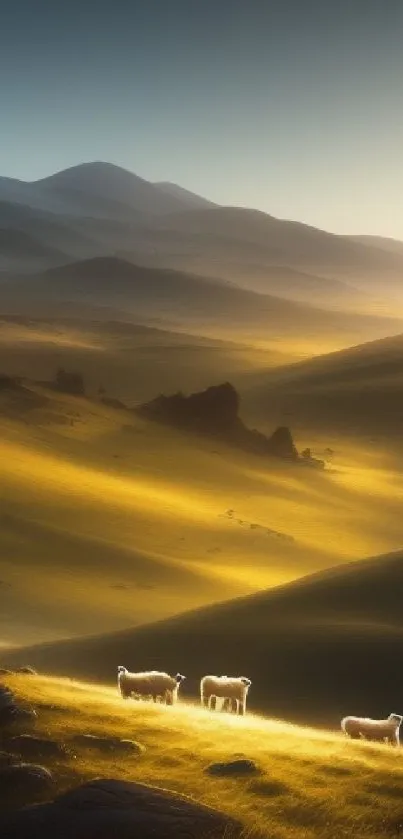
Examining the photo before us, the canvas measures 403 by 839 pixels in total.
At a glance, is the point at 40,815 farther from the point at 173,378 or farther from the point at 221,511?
the point at 173,378

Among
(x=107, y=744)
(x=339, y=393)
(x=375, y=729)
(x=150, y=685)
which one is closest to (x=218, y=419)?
(x=339, y=393)

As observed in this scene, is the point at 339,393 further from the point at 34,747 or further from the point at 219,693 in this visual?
the point at 34,747

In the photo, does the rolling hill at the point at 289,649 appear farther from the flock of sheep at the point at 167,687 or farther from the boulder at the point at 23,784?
the boulder at the point at 23,784

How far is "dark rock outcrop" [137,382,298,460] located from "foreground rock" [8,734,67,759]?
65770 millimetres

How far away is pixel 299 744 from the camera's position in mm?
15656

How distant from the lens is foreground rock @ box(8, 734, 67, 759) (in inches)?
520

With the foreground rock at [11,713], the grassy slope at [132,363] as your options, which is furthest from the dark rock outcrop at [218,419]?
the foreground rock at [11,713]

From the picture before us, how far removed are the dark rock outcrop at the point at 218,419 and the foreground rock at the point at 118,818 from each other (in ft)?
223

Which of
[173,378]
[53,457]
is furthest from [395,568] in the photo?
[173,378]

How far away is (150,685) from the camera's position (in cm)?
1950

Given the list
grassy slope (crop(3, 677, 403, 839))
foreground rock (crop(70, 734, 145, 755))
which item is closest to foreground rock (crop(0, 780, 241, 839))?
grassy slope (crop(3, 677, 403, 839))

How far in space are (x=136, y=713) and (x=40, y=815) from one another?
6382 millimetres

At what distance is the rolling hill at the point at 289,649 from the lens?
985 inches

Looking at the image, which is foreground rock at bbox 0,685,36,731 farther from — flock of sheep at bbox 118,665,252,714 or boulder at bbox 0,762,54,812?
flock of sheep at bbox 118,665,252,714
